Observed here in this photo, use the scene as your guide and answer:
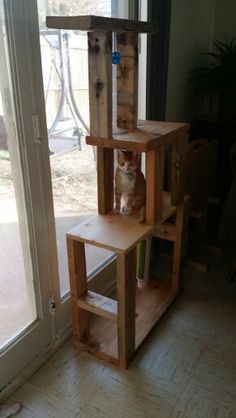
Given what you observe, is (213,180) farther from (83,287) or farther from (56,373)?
(56,373)

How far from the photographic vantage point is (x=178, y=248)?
1.89 meters

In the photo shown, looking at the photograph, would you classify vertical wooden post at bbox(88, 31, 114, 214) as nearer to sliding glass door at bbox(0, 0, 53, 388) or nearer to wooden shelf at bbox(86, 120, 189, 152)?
wooden shelf at bbox(86, 120, 189, 152)

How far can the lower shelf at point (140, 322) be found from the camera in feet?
5.28

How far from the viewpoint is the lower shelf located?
1608 millimetres

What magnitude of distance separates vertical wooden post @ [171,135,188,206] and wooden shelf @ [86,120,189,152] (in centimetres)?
9

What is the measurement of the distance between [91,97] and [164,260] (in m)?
1.34

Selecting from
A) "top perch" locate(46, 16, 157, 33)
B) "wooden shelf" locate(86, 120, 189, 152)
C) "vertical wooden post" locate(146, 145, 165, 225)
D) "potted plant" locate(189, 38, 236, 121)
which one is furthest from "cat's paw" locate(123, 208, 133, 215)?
"potted plant" locate(189, 38, 236, 121)

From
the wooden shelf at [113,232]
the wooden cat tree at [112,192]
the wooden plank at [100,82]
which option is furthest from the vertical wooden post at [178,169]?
the wooden plank at [100,82]

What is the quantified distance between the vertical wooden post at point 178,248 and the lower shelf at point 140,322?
2.3 inches

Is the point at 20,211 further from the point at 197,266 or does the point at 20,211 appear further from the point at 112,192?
the point at 197,266

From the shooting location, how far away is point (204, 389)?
1.45m

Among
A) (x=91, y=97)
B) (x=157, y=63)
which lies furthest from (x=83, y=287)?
(x=157, y=63)

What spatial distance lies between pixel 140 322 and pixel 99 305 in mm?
335

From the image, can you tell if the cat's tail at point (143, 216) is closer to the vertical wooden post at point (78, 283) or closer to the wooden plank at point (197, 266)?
the vertical wooden post at point (78, 283)
